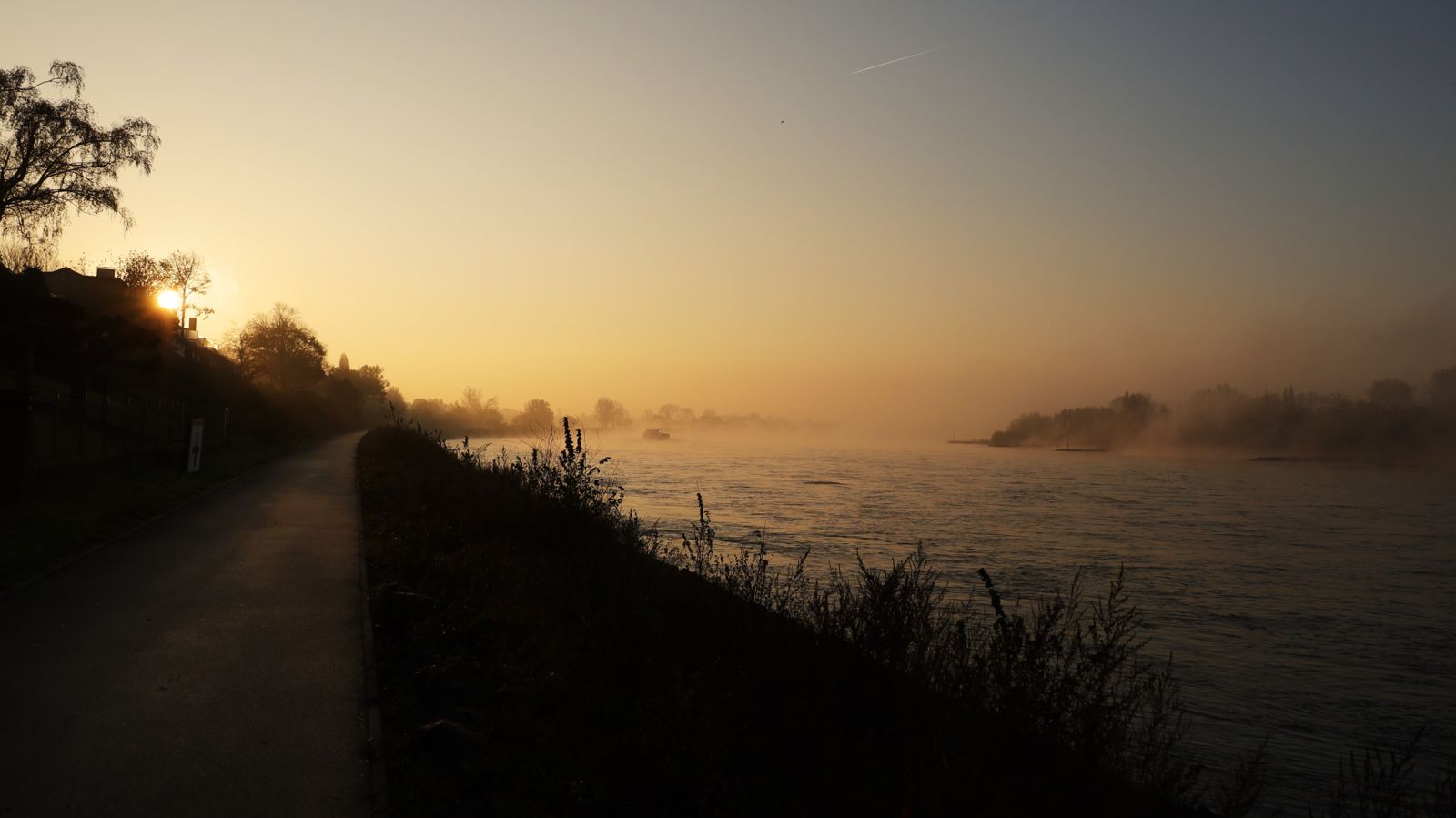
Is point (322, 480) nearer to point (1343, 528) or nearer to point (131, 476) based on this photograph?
point (131, 476)

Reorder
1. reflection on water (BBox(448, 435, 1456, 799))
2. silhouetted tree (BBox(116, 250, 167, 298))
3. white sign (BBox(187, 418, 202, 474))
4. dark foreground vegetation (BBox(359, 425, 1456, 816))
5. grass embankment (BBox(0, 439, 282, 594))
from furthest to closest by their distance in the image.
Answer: silhouetted tree (BBox(116, 250, 167, 298)), white sign (BBox(187, 418, 202, 474)), grass embankment (BBox(0, 439, 282, 594)), reflection on water (BBox(448, 435, 1456, 799)), dark foreground vegetation (BBox(359, 425, 1456, 816))

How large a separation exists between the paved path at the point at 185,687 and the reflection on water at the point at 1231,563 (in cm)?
730

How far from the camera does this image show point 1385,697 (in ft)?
41.4

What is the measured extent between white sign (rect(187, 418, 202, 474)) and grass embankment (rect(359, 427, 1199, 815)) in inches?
774

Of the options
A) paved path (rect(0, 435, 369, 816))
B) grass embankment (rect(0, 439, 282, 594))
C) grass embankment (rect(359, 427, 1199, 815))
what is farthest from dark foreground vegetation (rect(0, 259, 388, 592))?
grass embankment (rect(359, 427, 1199, 815))

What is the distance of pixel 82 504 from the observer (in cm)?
1666

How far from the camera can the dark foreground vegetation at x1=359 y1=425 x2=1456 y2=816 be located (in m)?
5.02

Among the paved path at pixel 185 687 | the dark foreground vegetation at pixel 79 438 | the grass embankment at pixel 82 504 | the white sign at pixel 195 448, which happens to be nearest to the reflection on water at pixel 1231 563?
the paved path at pixel 185 687

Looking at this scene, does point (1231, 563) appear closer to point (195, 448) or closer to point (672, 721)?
point (672, 721)

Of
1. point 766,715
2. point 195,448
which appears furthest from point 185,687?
point 195,448

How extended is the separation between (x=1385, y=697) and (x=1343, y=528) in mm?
26412

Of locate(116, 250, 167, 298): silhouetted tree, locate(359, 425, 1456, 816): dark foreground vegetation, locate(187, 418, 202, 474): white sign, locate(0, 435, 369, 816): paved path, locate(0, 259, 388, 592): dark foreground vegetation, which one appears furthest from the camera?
locate(116, 250, 167, 298): silhouetted tree

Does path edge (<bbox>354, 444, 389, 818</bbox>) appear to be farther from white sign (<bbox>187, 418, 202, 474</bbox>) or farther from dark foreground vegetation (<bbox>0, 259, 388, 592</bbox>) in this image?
white sign (<bbox>187, 418, 202, 474</bbox>)

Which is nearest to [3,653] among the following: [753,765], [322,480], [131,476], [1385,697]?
[753,765]
